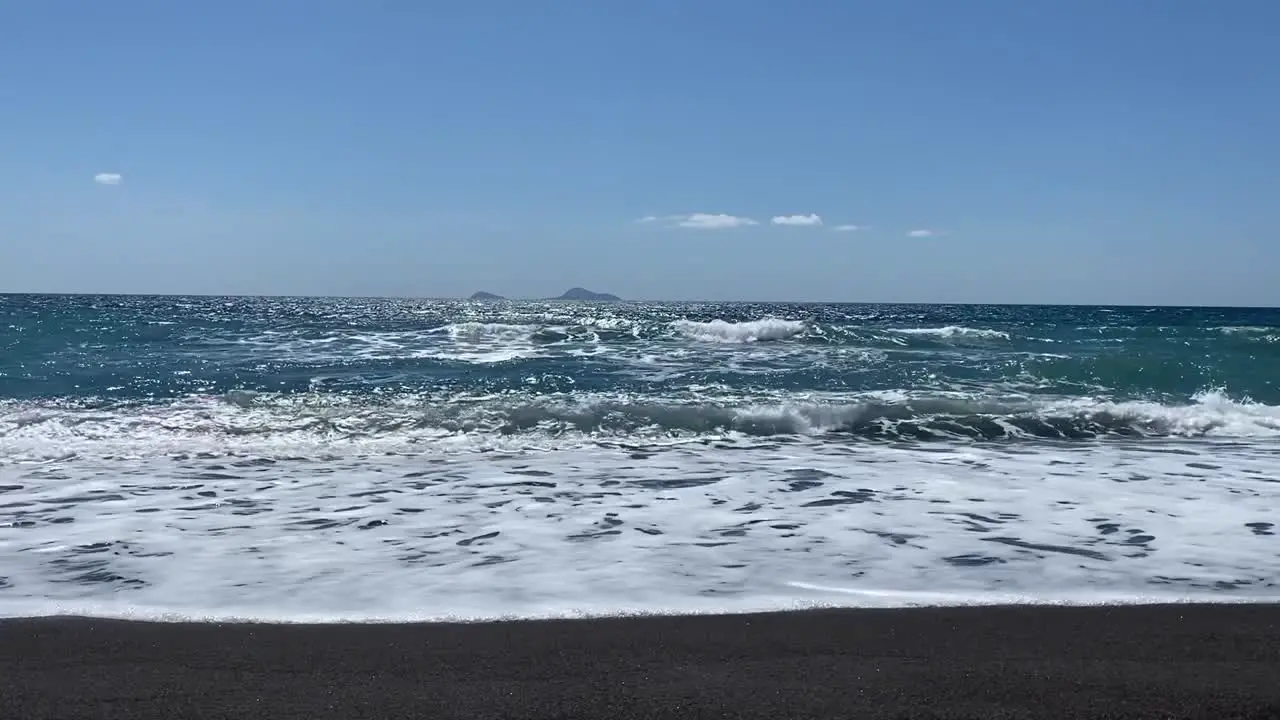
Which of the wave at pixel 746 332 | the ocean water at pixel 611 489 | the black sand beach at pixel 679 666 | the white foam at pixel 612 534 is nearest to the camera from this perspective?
the black sand beach at pixel 679 666

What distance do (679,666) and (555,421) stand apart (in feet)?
28.7

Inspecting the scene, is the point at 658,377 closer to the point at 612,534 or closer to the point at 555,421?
the point at 555,421

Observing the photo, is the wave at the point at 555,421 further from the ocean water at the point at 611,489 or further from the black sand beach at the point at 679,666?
the black sand beach at the point at 679,666

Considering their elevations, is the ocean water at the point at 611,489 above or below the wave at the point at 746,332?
below

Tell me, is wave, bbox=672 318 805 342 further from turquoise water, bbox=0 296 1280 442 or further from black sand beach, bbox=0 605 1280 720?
black sand beach, bbox=0 605 1280 720

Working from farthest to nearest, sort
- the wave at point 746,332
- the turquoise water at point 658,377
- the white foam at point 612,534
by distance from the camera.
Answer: the wave at point 746,332 < the turquoise water at point 658,377 < the white foam at point 612,534

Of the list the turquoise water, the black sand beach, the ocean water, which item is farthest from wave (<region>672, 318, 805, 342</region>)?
the black sand beach

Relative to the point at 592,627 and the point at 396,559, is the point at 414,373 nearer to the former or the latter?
the point at 396,559

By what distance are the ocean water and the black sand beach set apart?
30 cm

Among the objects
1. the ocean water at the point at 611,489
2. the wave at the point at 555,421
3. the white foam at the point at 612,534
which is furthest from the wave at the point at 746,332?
the white foam at the point at 612,534

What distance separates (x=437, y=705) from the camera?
3.21 m

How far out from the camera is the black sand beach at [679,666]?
3193mm

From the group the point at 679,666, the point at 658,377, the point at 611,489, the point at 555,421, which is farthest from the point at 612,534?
the point at 658,377

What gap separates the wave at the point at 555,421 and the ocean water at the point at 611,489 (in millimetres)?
70
